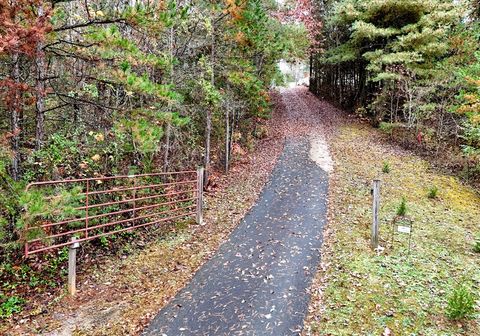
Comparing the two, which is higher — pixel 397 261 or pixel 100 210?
pixel 100 210

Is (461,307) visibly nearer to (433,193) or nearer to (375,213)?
(375,213)

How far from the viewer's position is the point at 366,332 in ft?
15.3

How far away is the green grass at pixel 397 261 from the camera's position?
4.90 metres

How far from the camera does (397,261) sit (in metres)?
6.63

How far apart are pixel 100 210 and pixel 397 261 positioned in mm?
6143

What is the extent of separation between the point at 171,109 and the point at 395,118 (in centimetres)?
1215

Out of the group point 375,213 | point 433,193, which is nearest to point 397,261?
point 375,213

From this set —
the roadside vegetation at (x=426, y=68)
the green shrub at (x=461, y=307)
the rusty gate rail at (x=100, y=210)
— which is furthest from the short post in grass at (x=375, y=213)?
the roadside vegetation at (x=426, y=68)

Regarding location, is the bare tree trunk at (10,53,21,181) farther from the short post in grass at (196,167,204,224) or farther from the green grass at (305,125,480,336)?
the green grass at (305,125,480,336)

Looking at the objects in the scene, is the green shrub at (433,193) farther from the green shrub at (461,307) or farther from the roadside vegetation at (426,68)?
the green shrub at (461,307)

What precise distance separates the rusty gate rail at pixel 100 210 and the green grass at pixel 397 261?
3.72 metres

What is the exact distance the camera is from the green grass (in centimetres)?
490

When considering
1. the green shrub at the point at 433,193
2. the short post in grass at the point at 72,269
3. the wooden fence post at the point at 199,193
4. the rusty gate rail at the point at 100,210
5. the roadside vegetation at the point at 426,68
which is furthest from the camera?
the roadside vegetation at the point at 426,68

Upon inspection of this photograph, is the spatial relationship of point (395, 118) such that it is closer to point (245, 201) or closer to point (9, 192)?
point (245, 201)
